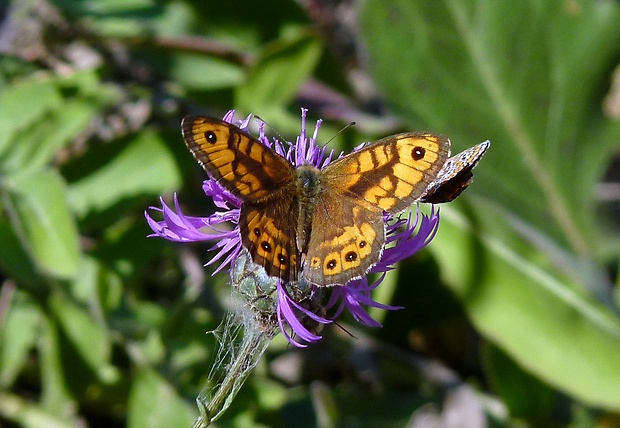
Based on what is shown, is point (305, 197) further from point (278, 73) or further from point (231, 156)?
point (278, 73)

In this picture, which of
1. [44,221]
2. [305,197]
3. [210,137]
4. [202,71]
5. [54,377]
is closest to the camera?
[210,137]

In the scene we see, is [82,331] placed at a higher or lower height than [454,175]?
lower

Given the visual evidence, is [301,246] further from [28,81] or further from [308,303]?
[28,81]

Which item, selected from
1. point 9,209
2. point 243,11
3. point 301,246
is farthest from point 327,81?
point 301,246

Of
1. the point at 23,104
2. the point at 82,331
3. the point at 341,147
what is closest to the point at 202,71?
the point at 341,147

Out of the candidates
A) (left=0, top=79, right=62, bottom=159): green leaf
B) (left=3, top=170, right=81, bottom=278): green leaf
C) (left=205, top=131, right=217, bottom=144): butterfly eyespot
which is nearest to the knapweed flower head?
(left=205, top=131, right=217, bottom=144): butterfly eyespot

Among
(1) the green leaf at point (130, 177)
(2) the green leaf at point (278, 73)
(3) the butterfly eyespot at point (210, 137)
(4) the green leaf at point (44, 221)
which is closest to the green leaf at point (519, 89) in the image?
(2) the green leaf at point (278, 73)

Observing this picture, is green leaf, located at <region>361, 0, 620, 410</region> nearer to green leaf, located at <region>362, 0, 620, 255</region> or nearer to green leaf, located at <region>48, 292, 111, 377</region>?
green leaf, located at <region>362, 0, 620, 255</region>
